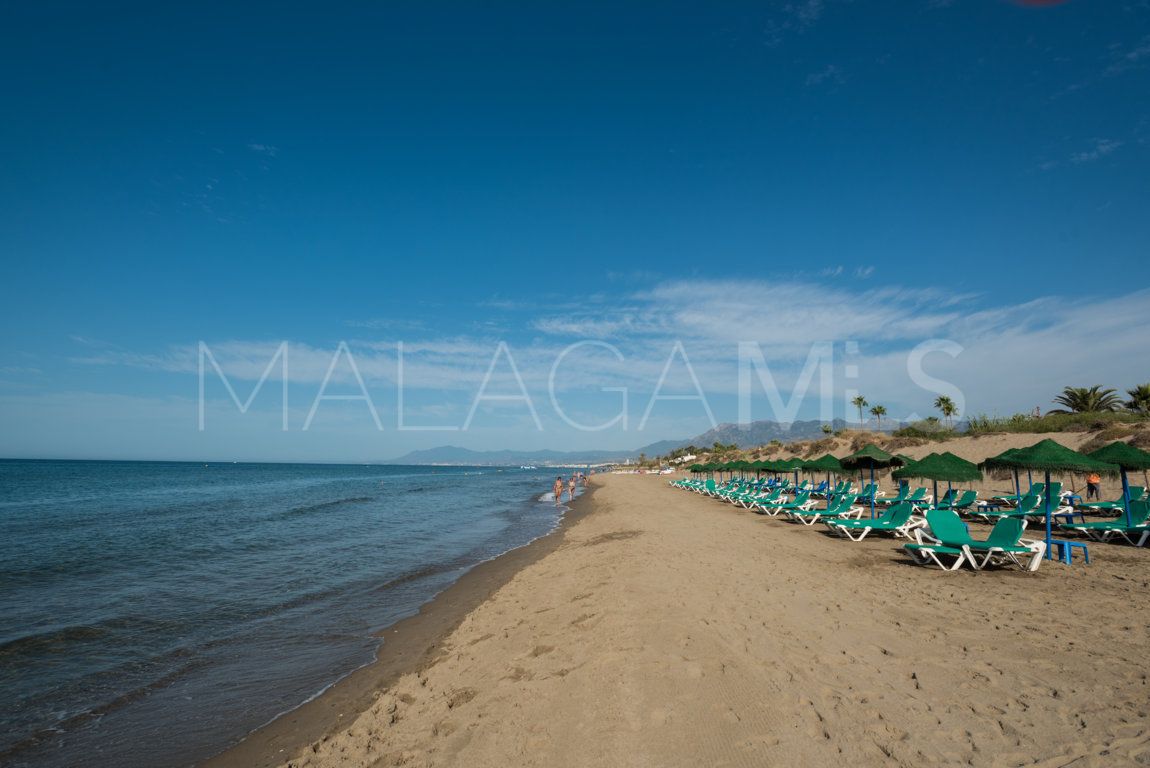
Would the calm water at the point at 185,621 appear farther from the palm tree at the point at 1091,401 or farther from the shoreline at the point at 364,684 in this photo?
the palm tree at the point at 1091,401

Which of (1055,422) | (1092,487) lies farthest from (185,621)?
(1055,422)

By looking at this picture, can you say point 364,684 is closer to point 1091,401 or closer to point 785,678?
point 785,678

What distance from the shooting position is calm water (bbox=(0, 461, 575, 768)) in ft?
16.7

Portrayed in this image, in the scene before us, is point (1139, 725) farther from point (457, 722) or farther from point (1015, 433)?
point (1015, 433)

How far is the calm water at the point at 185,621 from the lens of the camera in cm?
510

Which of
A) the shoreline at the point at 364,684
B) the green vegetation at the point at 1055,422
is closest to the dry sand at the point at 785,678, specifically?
the shoreline at the point at 364,684

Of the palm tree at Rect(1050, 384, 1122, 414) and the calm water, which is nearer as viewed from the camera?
the calm water

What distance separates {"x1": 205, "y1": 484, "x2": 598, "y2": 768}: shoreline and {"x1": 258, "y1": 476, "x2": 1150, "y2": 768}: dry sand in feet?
0.75

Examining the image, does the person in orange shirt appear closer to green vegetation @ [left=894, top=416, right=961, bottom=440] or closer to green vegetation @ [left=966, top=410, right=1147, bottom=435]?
green vegetation @ [left=966, top=410, right=1147, bottom=435]

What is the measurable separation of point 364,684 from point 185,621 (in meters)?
4.52

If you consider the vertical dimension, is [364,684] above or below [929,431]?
below

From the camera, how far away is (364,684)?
5.70 m

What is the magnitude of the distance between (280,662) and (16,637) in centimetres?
430

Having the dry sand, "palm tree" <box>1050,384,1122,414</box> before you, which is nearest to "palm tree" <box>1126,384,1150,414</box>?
"palm tree" <box>1050,384,1122,414</box>
